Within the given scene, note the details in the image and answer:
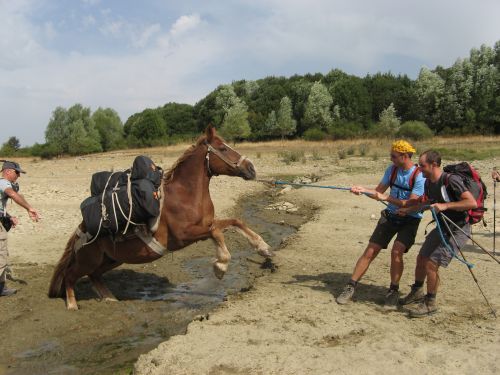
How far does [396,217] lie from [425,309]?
1.23m

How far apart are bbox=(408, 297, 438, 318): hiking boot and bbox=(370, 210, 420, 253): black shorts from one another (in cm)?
76

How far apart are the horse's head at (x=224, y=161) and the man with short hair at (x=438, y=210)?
219 centimetres

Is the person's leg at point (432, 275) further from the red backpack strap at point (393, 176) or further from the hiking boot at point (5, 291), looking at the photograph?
the hiking boot at point (5, 291)

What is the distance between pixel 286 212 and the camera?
14.6 meters

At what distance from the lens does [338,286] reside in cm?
741

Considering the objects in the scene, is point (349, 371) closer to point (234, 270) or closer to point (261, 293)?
point (261, 293)

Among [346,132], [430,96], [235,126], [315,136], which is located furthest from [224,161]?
[430,96]

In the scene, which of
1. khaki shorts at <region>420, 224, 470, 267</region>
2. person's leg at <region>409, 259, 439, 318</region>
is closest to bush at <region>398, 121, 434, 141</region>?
khaki shorts at <region>420, 224, 470, 267</region>

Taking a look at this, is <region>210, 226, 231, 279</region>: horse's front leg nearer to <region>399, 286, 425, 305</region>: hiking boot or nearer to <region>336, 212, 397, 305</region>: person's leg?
<region>336, 212, 397, 305</region>: person's leg

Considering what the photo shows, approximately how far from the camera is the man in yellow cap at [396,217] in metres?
6.14

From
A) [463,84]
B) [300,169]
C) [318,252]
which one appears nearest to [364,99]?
[463,84]

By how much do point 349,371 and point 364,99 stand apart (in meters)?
63.9

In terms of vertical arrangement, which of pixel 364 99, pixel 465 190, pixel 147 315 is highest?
pixel 364 99

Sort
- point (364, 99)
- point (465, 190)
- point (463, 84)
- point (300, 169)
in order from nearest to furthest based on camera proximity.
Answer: point (465, 190) → point (300, 169) → point (463, 84) → point (364, 99)
